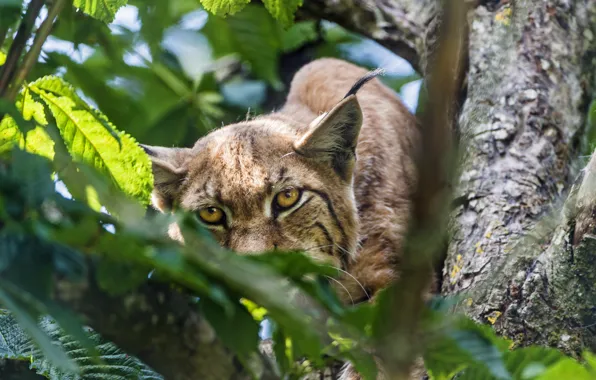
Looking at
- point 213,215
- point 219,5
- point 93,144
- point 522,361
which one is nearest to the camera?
point 522,361

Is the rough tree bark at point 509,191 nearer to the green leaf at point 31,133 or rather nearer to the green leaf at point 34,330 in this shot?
the green leaf at point 34,330

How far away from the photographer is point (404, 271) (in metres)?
1.18

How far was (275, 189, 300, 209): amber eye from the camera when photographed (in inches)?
161

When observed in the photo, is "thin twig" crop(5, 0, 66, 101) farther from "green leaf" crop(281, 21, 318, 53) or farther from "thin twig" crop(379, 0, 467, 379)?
"green leaf" crop(281, 21, 318, 53)

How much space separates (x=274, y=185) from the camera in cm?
411

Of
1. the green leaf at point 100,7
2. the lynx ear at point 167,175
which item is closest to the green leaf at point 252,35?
the lynx ear at point 167,175

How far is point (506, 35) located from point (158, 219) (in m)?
3.18

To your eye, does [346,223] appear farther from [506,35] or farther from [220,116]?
[220,116]

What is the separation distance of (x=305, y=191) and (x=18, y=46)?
247cm

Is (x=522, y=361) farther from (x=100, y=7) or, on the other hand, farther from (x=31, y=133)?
(x=100, y=7)

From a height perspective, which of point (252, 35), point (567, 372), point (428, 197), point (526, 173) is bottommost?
point (526, 173)

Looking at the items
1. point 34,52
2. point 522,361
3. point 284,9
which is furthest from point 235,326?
point 284,9

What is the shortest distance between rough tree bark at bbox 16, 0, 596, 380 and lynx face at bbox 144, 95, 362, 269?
0.71 meters

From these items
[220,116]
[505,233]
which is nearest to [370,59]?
[220,116]
